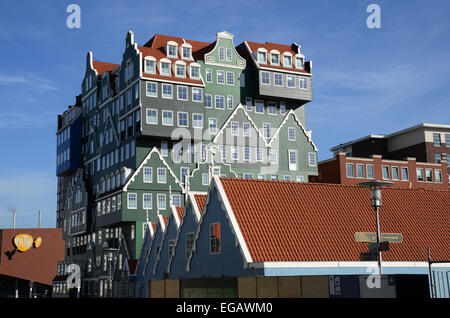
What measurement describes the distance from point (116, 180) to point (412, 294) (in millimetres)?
68476

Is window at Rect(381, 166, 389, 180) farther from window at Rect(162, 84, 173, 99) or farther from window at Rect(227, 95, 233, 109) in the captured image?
window at Rect(162, 84, 173, 99)

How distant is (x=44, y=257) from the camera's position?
3703 inches

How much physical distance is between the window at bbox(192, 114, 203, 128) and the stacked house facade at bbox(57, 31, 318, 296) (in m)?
0.15

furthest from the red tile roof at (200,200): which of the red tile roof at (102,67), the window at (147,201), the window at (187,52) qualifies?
the red tile roof at (102,67)

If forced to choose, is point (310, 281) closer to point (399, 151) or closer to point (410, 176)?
point (410, 176)

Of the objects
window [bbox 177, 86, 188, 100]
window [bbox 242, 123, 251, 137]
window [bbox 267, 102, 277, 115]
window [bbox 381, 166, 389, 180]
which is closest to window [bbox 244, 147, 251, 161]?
window [bbox 242, 123, 251, 137]

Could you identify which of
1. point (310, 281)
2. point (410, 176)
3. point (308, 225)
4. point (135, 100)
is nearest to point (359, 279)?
point (310, 281)

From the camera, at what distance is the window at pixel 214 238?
3312 centimetres

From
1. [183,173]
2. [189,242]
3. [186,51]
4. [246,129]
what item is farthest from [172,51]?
[189,242]

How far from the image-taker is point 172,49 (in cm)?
8438

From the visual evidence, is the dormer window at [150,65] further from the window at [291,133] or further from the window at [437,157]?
the window at [437,157]

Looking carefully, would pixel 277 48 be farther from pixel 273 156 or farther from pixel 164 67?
pixel 164 67

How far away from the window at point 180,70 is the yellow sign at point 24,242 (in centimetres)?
3561

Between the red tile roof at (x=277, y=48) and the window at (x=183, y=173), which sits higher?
the red tile roof at (x=277, y=48)
